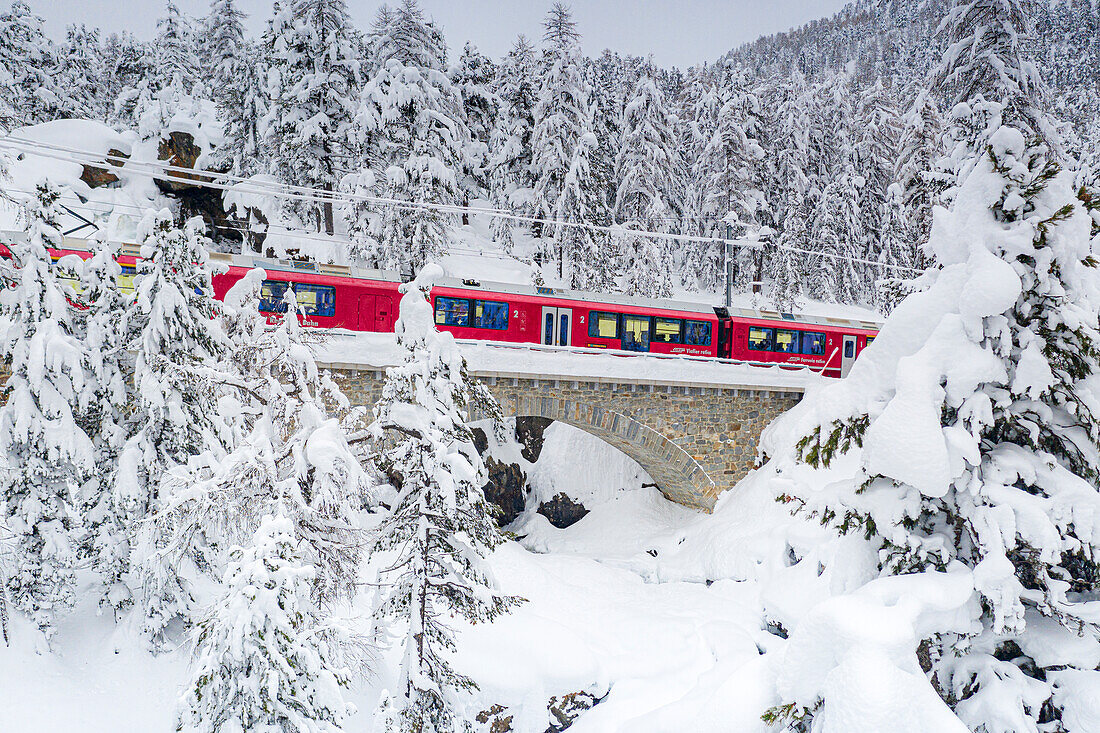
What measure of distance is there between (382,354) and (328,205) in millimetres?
17974

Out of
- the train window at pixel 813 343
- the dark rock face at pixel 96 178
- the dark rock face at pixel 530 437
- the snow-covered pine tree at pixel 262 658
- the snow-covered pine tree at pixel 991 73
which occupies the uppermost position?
the snow-covered pine tree at pixel 991 73

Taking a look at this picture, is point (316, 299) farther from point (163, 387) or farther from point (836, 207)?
point (836, 207)

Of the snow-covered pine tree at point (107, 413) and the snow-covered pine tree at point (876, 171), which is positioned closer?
the snow-covered pine tree at point (107, 413)

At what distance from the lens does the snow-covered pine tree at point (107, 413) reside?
37.0 ft

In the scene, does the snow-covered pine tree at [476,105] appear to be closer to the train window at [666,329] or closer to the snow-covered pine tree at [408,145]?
the snow-covered pine tree at [408,145]

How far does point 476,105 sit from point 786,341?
86.4 ft

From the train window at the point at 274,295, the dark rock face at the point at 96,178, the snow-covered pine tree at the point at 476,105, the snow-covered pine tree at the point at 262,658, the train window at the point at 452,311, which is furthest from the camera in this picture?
the snow-covered pine tree at the point at 476,105

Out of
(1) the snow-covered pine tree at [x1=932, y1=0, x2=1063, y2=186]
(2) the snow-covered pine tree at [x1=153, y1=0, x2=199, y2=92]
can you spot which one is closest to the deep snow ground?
(1) the snow-covered pine tree at [x1=932, y1=0, x2=1063, y2=186]

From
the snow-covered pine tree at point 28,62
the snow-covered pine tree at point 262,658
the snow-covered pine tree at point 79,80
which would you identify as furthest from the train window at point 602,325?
the snow-covered pine tree at point 79,80

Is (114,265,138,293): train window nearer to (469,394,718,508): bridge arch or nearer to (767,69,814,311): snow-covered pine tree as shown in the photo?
(469,394,718,508): bridge arch

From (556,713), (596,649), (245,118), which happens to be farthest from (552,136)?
(556,713)

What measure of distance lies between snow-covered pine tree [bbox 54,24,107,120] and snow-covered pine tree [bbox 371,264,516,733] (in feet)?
152

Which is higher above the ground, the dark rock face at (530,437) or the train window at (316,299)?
the train window at (316,299)

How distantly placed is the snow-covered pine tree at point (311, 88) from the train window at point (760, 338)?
18460mm
